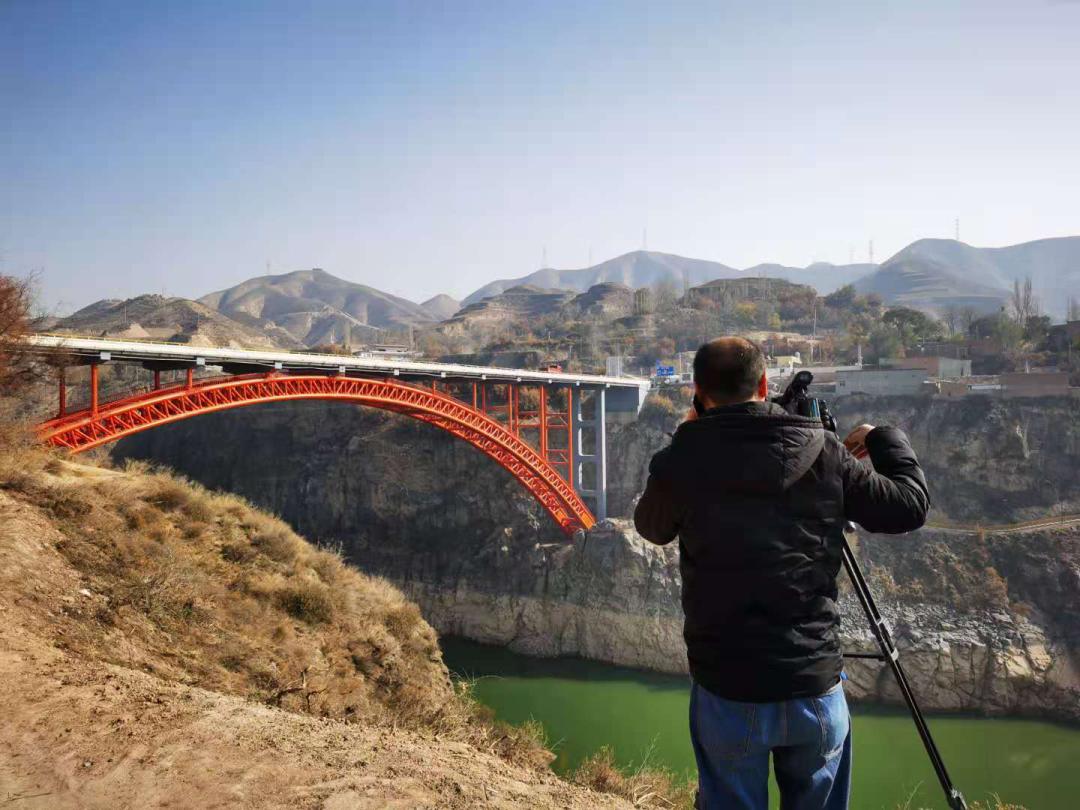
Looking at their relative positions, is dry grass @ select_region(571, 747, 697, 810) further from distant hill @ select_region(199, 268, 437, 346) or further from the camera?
distant hill @ select_region(199, 268, 437, 346)

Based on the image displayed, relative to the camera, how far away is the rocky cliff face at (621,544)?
18062mm

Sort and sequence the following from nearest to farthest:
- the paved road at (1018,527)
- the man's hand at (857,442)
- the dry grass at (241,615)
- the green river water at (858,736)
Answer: the man's hand at (857,442)
the dry grass at (241,615)
the green river water at (858,736)
the paved road at (1018,527)

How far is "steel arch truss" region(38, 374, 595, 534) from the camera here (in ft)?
31.9

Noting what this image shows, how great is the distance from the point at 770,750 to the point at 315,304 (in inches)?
4401

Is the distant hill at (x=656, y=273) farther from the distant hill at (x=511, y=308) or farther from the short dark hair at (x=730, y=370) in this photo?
the short dark hair at (x=730, y=370)

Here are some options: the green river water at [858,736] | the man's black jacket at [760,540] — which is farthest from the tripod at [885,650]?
the green river water at [858,736]

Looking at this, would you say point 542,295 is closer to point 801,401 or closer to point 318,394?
point 318,394

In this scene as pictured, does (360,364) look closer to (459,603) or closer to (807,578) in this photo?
(459,603)

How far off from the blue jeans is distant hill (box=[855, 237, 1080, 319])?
105580mm

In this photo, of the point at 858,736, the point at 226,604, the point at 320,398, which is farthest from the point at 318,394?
the point at 858,736

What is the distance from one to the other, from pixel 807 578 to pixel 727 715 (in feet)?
1.23

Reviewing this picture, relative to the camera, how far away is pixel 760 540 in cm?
152

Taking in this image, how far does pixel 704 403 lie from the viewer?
1.76 metres

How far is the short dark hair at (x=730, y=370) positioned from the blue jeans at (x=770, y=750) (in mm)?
733
